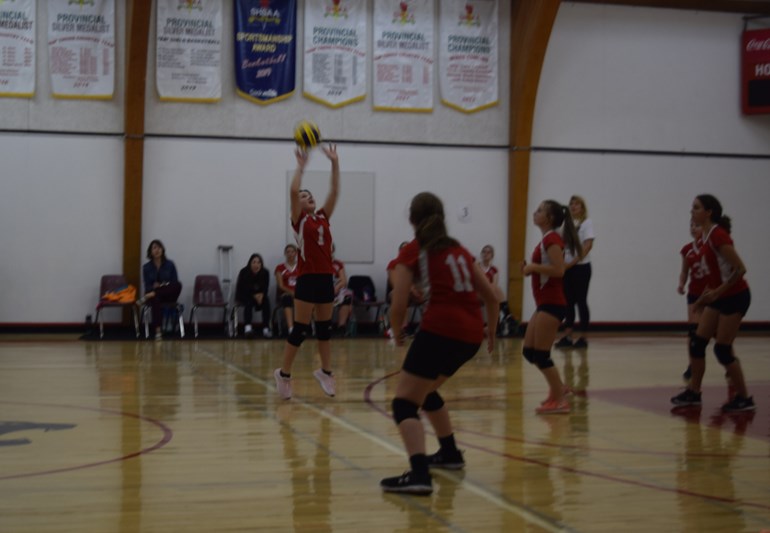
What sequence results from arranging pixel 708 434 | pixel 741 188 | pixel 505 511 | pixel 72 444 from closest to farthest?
pixel 505 511 < pixel 72 444 < pixel 708 434 < pixel 741 188

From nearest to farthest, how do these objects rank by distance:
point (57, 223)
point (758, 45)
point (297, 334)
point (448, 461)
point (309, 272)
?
point (448, 461) < point (297, 334) < point (309, 272) < point (57, 223) < point (758, 45)

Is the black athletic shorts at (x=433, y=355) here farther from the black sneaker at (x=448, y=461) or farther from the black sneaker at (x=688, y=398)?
the black sneaker at (x=688, y=398)

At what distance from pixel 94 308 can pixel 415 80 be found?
21.9 ft

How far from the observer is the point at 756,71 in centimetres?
1806

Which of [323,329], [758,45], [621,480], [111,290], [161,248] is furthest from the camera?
[758,45]

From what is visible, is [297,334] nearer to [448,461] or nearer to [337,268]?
[448,461]

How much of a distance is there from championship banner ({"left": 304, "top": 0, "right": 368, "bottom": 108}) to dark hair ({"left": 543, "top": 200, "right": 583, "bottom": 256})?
881 centimetres

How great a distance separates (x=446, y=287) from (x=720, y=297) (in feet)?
11.9

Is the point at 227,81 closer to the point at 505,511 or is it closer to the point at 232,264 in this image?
the point at 232,264

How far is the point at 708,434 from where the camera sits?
6.72 metres

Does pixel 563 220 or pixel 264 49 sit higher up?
pixel 264 49

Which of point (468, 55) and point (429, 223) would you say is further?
point (468, 55)

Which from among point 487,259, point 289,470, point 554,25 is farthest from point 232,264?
point 289,470

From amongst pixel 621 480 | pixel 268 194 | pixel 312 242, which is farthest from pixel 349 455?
pixel 268 194
